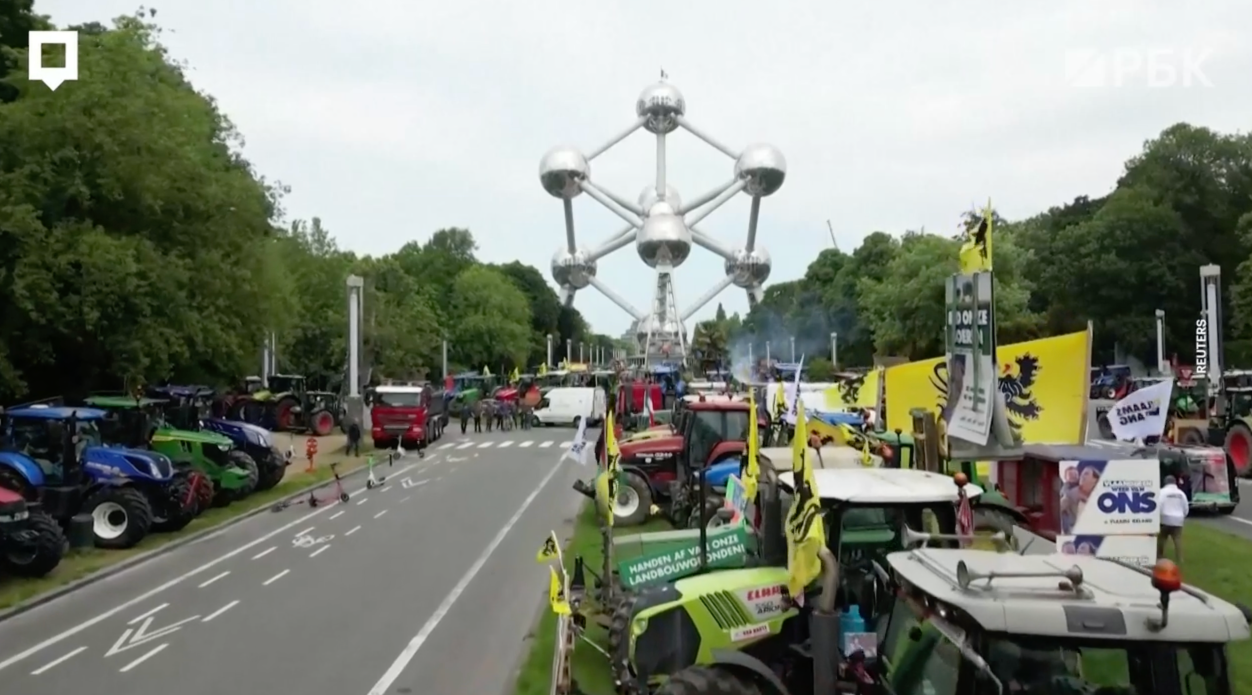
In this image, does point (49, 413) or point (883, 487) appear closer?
point (883, 487)

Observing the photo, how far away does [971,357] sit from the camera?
12086mm

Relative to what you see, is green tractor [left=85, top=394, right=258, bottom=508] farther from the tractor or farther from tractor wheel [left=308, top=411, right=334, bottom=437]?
tractor wheel [left=308, top=411, right=334, bottom=437]

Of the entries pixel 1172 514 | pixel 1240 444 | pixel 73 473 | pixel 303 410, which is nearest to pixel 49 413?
pixel 73 473

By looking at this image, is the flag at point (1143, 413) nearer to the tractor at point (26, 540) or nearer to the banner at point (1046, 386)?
the banner at point (1046, 386)

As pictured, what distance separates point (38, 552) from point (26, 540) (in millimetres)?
253

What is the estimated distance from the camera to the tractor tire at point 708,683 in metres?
6.98

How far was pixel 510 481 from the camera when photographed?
28.2 meters

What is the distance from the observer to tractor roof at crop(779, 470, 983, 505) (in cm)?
752

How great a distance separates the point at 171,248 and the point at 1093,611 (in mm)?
23190

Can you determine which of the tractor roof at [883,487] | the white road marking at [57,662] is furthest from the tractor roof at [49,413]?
the tractor roof at [883,487]

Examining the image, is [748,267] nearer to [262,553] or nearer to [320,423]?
[320,423]

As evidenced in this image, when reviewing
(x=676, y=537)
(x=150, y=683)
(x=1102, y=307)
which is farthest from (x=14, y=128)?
(x=1102, y=307)

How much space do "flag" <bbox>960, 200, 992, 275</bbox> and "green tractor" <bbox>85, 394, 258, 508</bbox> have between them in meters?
14.2

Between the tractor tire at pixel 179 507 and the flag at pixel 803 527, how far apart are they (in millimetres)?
14853
